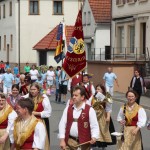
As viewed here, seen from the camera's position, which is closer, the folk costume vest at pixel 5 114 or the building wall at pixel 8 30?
the folk costume vest at pixel 5 114

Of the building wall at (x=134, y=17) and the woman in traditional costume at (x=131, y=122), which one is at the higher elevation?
the building wall at (x=134, y=17)

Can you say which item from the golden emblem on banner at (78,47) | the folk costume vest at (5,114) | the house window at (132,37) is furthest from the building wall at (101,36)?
the folk costume vest at (5,114)

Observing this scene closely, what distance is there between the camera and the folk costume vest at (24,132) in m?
7.92

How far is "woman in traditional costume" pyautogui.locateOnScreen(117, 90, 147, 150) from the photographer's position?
1117 cm

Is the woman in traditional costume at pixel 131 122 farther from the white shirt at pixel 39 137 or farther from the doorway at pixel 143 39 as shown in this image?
the doorway at pixel 143 39

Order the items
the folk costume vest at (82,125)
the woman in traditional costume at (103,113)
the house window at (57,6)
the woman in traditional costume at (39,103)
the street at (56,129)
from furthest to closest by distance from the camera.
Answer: the house window at (57,6) → the street at (56,129) → the woman in traditional costume at (103,113) → the woman in traditional costume at (39,103) → the folk costume vest at (82,125)

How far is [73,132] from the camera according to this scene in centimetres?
897

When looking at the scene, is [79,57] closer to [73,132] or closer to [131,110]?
[131,110]

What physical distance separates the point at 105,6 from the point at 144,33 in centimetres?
1252

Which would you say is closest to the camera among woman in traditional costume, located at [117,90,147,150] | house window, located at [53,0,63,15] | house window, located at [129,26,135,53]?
woman in traditional costume, located at [117,90,147,150]

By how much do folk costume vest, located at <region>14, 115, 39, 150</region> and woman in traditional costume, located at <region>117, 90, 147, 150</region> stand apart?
351 cm

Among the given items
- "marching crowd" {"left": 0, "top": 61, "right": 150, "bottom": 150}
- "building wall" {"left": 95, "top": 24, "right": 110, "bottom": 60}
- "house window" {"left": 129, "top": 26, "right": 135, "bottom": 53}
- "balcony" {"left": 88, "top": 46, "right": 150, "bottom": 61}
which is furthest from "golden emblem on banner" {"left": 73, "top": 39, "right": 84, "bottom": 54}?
"building wall" {"left": 95, "top": 24, "right": 110, "bottom": 60}

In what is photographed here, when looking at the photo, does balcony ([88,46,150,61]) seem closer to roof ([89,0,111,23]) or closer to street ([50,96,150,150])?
roof ([89,0,111,23])

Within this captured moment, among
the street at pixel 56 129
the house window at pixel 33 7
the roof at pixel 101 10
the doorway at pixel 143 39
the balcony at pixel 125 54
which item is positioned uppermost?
the house window at pixel 33 7
